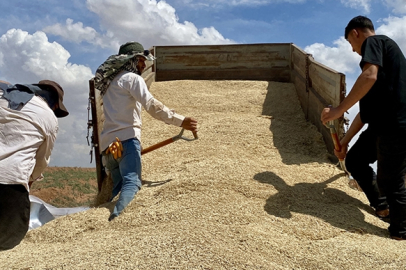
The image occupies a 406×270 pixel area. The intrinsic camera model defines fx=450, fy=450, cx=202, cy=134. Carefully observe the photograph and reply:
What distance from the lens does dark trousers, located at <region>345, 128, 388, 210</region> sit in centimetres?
355

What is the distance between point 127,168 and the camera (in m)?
3.85

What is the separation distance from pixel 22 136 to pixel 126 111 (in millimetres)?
1166

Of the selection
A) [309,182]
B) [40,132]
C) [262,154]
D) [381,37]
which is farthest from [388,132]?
[40,132]

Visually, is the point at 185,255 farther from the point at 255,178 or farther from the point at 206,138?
the point at 206,138

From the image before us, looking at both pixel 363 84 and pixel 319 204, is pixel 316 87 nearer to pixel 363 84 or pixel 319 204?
pixel 319 204

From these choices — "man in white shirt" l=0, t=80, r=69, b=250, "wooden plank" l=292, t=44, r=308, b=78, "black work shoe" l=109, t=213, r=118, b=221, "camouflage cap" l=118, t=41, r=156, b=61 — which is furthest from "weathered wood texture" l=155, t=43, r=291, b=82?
"man in white shirt" l=0, t=80, r=69, b=250

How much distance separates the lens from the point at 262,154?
15.2 ft

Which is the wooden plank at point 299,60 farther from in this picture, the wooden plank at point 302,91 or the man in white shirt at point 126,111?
the man in white shirt at point 126,111

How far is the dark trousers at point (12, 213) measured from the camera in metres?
2.84

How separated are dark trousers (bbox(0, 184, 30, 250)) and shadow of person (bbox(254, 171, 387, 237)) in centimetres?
165

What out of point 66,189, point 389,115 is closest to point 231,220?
point 389,115

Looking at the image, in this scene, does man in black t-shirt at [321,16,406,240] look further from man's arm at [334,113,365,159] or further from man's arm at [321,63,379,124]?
man's arm at [334,113,365,159]

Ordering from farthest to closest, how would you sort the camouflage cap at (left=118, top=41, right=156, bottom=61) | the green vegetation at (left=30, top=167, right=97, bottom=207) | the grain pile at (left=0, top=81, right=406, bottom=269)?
1. the green vegetation at (left=30, top=167, right=97, bottom=207)
2. the camouflage cap at (left=118, top=41, right=156, bottom=61)
3. the grain pile at (left=0, top=81, right=406, bottom=269)

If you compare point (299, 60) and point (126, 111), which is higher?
point (299, 60)
